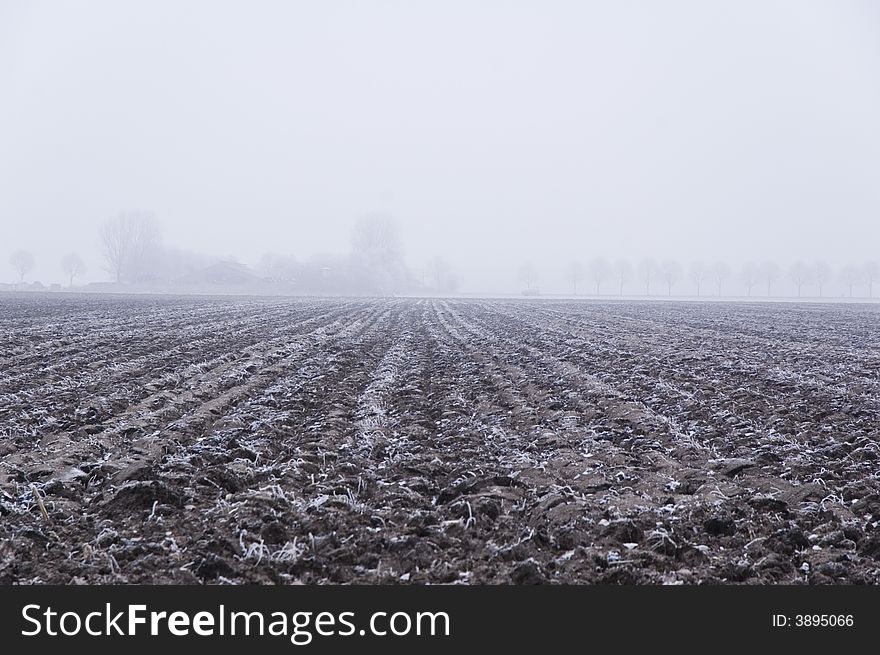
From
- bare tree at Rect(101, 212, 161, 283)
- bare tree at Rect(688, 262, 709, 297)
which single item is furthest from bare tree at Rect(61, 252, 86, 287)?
bare tree at Rect(688, 262, 709, 297)

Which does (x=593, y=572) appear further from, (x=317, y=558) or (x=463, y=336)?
(x=463, y=336)

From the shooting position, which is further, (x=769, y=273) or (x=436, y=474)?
(x=769, y=273)

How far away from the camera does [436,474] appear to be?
6613 mm

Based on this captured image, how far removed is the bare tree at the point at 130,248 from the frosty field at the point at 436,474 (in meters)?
122

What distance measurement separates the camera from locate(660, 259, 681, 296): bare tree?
16935cm

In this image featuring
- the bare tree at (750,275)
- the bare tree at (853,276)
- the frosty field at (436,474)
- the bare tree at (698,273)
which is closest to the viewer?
the frosty field at (436,474)

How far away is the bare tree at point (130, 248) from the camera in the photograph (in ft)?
396

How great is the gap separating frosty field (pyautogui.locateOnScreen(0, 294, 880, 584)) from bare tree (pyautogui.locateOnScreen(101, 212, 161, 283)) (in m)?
122

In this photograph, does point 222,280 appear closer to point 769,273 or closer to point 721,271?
point 721,271

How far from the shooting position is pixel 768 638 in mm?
3736

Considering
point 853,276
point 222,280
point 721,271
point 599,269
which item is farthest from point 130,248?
point 853,276

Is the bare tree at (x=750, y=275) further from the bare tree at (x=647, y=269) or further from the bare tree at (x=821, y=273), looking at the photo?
the bare tree at (x=647, y=269)

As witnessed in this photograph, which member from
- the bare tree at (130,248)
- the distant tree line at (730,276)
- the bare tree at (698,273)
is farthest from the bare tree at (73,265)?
the bare tree at (698,273)

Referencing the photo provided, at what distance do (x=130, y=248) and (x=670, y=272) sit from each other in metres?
148
